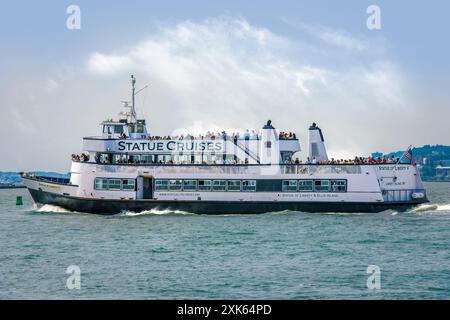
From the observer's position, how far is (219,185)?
193ft

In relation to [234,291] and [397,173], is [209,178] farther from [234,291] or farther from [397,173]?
[234,291]

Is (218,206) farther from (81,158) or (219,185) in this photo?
(81,158)

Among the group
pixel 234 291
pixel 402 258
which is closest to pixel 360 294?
pixel 234 291

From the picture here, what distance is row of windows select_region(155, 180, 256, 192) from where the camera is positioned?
58531mm

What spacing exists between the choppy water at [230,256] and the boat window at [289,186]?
6.76ft

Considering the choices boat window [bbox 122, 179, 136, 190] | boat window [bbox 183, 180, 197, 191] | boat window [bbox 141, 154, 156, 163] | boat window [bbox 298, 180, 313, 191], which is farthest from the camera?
boat window [bbox 141, 154, 156, 163]

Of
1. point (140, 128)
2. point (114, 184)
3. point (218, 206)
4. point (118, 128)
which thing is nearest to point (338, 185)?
point (218, 206)

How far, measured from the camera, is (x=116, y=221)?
54.4 metres

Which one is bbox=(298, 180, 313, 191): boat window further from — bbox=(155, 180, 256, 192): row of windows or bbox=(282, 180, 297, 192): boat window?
bbox=(155, 180, 256, 192): row of windows

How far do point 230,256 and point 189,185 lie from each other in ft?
72.7

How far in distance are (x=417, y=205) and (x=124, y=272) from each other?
2980 cm

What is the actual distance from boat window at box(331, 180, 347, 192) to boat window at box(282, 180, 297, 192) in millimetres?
2769
